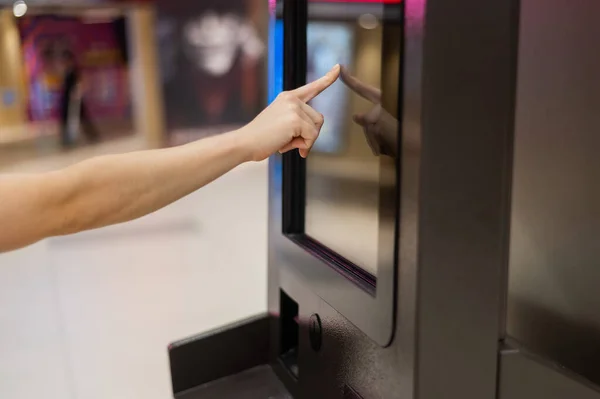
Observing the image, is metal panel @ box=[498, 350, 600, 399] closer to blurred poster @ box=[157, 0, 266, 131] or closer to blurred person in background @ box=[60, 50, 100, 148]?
blurred poster @ box=[157, 0, 266, 131]

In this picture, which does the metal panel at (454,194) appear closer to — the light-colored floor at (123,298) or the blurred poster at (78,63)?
the light-colored floor at (123,298)

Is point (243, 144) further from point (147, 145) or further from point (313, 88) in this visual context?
point (147, 145)

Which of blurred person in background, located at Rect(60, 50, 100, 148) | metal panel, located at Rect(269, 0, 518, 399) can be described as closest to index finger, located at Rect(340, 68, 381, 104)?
metal panel, located at Rect(269, 0, 518, 399)

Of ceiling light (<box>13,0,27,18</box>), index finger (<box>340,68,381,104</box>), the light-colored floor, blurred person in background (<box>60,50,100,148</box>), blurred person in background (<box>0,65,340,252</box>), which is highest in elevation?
ceiling light (<box>13,0,27,18</box>)

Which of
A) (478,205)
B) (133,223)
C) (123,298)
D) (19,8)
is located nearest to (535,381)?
(478,205)

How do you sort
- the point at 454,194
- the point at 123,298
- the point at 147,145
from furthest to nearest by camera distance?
the point at 147,145
the point at 123,298
the point at 454,194

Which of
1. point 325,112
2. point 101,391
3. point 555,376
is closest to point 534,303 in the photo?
point 555,376

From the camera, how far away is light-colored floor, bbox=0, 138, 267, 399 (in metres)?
1.04

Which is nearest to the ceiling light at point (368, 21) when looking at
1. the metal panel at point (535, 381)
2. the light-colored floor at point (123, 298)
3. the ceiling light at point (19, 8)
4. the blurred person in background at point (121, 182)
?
the blurred person in background at point (121, 182)

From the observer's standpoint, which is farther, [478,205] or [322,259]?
[322,259]

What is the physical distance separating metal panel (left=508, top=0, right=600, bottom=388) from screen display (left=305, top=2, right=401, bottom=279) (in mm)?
99

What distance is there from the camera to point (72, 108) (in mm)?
4293

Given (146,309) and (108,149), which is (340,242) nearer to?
(146,309)

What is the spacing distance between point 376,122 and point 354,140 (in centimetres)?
9
